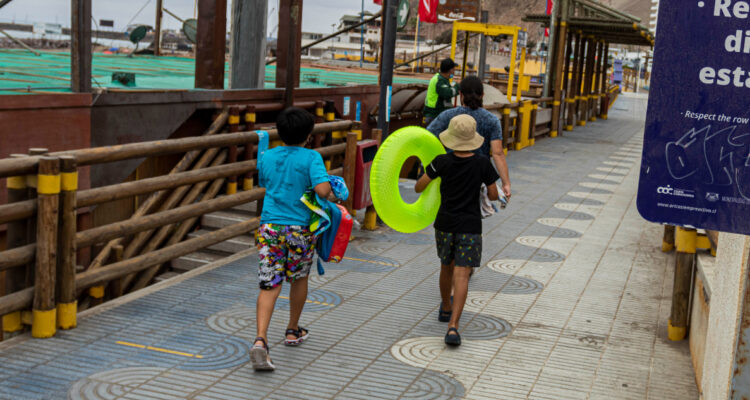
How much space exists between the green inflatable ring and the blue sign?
3.96 meters

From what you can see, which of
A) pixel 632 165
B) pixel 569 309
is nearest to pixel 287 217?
pixel 569 309

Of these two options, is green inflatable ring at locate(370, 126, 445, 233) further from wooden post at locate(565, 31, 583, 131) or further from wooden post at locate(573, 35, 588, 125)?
wooden post at locate(573, 35, 588, 125)

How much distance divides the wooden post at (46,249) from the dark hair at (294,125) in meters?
Answer: 1.45

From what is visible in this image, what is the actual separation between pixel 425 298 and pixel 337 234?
188 cm

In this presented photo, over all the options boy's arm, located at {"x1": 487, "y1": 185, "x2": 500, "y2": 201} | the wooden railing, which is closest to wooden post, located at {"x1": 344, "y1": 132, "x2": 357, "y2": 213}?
the wooden railing

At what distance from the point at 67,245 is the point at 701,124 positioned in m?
4.17

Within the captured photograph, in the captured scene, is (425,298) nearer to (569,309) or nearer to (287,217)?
(569,309)

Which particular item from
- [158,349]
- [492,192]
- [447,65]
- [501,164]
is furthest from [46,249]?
[447,65]

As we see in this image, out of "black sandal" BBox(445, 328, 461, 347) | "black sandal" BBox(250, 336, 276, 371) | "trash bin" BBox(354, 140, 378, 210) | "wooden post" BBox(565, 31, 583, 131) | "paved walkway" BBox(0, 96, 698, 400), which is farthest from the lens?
"wooden post" BBox(565, 31, 583, 131)

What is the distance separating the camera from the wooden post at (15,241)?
5500 millimetres

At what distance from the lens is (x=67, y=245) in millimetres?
5664

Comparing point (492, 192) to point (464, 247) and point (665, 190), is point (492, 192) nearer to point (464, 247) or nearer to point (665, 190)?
point (464, 247)

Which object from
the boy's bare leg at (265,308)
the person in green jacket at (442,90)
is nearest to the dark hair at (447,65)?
the person in green jacket at (442,90)

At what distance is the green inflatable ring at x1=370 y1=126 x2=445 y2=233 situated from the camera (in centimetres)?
693
